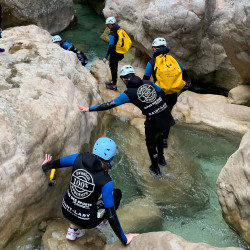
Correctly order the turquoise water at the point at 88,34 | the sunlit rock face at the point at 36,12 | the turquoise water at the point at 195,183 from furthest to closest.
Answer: the turquoise water at the point at 88,34 → the sunlit rock face at the point at 36,12 → the turquoise water at the point at 195,183

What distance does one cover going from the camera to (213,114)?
7828 millimetres

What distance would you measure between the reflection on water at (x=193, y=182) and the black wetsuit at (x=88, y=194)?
57.5 inches

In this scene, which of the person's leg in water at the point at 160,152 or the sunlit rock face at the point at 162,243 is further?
the person's leg in water at the point at 160,152

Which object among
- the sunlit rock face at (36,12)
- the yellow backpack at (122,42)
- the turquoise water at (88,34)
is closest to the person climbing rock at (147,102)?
the yellow backpack at (122,42)

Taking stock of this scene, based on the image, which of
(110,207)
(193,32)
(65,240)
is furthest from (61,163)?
(193,32)

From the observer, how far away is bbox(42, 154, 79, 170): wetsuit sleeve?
370 centimetres

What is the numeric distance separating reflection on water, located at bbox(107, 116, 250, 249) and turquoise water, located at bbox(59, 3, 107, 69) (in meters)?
6.23

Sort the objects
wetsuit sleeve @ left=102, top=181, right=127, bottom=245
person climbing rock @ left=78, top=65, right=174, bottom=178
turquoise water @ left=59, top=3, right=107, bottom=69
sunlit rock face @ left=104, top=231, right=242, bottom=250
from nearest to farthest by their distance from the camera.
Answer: sunlit rock face @ left=104, top=231, right=242, bottom=250
wetsuit sleeve @ left=102, top=181, right=127, bottom=245
person climbing rock @ left=78, top=65, right=174, bottom=178
turquoise water @ left=59, top=3, right=107, bottom=69

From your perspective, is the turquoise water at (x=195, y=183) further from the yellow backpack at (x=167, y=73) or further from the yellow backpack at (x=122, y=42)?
the yellow backpack at (x=122, y=42)

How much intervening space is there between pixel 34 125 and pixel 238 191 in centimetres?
296

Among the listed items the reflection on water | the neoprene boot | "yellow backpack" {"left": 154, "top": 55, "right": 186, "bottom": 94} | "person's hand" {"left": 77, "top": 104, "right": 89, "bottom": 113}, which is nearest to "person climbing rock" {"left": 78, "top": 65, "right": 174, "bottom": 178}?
"person's hand" {"left": 77, "top": 104, "right": 89, "bottom": 113}

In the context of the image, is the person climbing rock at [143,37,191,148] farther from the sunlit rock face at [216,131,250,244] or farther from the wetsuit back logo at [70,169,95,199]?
the wetsuit back logo at [70,169,95,199]

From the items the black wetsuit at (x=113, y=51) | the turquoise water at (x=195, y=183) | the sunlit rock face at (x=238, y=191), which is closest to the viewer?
the sunlit rock face at (x=238, y=191)

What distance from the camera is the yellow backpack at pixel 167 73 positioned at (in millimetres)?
5738
